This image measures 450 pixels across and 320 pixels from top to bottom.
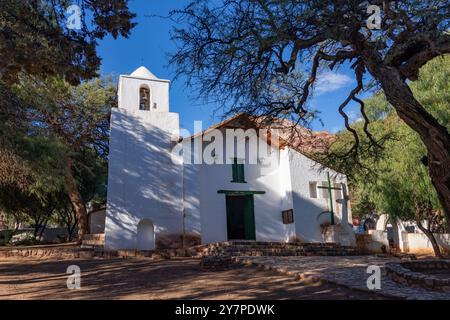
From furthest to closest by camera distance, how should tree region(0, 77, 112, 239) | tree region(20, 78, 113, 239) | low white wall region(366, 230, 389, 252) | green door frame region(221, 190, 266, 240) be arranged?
1. tree region(20, 78, 113, 239)
2. low white wall region(366, 230, 389, 252)
3. green door frame region(221, 190, 266, 240)
4. tree region(0, 77, 112, 239)

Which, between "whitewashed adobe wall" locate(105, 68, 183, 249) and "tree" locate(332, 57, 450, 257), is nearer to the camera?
"tree" locate(332, 57, 450, 257)

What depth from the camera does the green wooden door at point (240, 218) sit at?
56.1ft

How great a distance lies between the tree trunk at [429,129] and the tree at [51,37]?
4.55 meters

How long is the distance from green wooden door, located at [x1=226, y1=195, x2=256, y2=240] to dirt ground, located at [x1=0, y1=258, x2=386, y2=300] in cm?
639

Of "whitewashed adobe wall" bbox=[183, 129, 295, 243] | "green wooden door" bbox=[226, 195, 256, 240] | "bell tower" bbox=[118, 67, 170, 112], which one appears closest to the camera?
"whitewashed adobe wall" bbox=[183, 129, 295, 243]

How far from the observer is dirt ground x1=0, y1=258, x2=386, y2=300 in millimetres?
6613

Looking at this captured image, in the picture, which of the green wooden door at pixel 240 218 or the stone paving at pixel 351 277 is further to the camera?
the green wooden door at pixel 240 218

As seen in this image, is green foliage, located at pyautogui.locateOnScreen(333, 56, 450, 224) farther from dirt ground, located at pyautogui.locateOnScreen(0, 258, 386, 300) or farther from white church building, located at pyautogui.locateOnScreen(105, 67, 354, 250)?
dirt ground, located at pyautogui.locateOnScreen(0, 258, 386, 300)

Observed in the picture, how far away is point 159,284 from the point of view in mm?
7867

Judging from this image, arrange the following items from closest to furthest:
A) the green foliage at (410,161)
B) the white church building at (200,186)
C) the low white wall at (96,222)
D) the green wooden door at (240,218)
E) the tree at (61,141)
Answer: the tree at (61,141), the green foliage at (410,161), the white church building at (200,186), the green wooden door at (240,218), the low white wall at (96,222)

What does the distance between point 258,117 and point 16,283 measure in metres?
6.36

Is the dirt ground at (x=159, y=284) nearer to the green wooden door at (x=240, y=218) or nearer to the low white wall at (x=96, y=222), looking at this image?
the green wooden door at (x=240, y=218)

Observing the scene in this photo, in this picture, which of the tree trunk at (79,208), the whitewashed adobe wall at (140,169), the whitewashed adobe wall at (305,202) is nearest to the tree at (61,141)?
the tree trunk at (79,208)

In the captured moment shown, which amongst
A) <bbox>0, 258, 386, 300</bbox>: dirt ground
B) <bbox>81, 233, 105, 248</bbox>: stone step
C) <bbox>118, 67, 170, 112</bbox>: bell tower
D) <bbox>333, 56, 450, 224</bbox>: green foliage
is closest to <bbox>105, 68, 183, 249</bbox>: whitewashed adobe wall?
<bbox>118, 67, 170, 112</bbox>: bell tower
